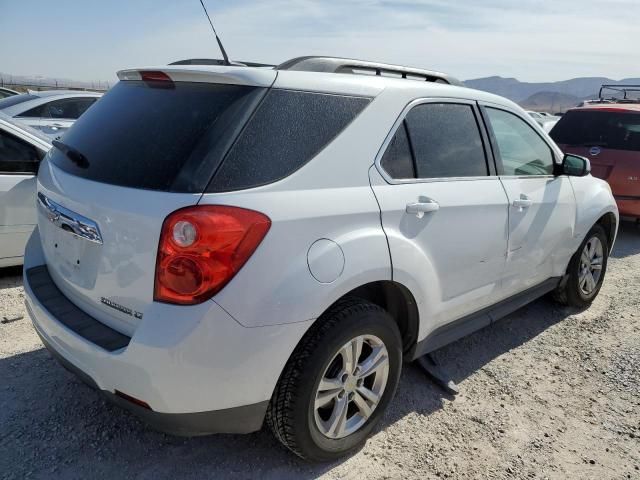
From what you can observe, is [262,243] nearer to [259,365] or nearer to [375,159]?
[259,365]

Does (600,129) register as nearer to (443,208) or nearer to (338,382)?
(443,208)

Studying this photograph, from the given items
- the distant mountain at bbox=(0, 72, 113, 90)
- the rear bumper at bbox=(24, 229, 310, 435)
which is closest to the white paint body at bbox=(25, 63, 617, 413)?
the rear bumper at bbox=(24, 229, 310, 435)

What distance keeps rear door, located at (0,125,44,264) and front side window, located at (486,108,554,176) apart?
138 inches

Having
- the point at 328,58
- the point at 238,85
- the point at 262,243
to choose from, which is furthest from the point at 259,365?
the point at 328,58

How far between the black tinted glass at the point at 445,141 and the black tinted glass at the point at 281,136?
1.57 ft

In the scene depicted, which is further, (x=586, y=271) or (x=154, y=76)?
(x=586, y=271)

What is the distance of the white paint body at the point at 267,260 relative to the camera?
1.93 meters

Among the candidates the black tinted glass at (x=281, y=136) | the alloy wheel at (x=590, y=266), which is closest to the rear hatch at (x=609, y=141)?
the alloy wheel at (x=590, y=266)

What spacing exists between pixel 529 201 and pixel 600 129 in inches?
188

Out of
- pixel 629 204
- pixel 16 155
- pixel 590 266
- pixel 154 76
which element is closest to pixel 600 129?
pixel 629 204

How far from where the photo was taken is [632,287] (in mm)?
5113

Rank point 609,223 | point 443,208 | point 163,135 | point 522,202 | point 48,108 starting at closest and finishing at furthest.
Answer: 1. point 163,135
2. point 443,208
3. point 522,202
4. point 609,223
5. point 48,108

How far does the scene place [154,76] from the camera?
2389 mm

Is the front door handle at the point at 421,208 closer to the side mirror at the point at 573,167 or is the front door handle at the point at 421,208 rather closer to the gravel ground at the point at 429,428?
the gravel ground at the point at 429,428
